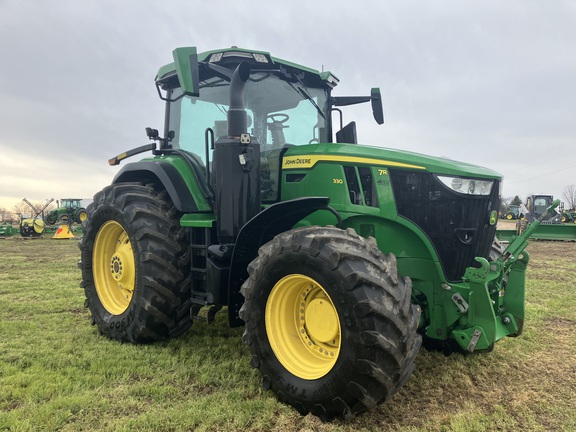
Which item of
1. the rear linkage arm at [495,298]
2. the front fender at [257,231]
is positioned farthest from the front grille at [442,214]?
the front fender at [257,231]

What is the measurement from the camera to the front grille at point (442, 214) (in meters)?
3.41

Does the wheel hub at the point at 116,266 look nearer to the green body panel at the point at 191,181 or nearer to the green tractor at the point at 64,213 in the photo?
the green body panel at the point at 191,181

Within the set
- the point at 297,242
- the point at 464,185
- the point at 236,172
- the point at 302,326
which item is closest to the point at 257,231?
the point at 236,172

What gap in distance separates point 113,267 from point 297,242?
103 inches

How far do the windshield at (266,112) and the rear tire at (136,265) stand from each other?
0.79m

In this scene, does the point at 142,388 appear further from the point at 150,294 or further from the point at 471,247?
the point at 471,247

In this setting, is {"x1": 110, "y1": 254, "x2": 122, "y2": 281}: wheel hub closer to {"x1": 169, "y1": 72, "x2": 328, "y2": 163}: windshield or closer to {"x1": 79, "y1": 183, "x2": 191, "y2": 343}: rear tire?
{"x1": 79, "y1": 183, "x2": 191, "y2": 343}: rear tire

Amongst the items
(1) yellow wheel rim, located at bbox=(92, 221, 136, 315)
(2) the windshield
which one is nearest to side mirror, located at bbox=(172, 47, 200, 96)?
(2) the windshield

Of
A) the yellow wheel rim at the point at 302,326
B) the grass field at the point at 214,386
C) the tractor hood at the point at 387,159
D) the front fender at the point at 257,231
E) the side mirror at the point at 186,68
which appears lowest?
the grass field at the point at 214,386

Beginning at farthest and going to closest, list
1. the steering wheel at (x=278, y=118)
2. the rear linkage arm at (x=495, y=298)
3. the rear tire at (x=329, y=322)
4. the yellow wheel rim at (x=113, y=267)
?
1. the yellow wheel rim at (x=113, y=267)
2. the steering wheel at (x=278, y=118)
3. the rear linkage arm at (x=495, y=298)
4. the rear tire at (x=329, y=322)

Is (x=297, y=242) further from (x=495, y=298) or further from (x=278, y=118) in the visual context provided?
(x=278, y=118)

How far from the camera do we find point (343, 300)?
8.93 feet

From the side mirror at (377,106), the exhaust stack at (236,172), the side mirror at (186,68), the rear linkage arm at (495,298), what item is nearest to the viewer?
the rear linkage arm at (495,298)

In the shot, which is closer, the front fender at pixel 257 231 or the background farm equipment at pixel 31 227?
the front fender at pixel 257 231
